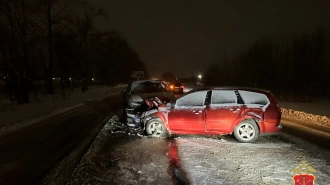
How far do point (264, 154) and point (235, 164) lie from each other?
4.05ft

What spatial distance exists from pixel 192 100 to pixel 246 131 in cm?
188

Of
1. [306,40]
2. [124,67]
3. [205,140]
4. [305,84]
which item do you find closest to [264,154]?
[205,140]

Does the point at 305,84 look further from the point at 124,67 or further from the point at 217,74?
the point at 124,67

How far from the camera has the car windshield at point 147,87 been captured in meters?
13.5

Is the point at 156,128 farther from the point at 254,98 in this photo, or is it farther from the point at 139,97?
the point at 254,98

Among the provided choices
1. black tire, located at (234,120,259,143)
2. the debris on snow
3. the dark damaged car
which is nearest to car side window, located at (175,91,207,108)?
black tire, located at (234,120,259,143)

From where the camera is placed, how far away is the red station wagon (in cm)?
831

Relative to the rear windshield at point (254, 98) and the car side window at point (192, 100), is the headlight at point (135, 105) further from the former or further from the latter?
the rear windshield at point (254, 98)

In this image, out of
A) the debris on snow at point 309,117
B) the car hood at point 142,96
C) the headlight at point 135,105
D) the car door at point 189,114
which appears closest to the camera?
the car door at point 189,114

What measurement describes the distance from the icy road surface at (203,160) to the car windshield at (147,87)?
470cm

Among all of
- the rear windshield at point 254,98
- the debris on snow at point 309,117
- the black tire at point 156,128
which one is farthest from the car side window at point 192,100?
the debris on snow at point 309,117

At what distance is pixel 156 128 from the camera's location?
30.3 feet

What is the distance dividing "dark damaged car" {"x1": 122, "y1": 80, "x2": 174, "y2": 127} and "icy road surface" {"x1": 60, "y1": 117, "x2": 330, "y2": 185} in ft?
6.59

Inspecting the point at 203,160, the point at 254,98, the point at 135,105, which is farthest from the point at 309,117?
the point at 203,160
